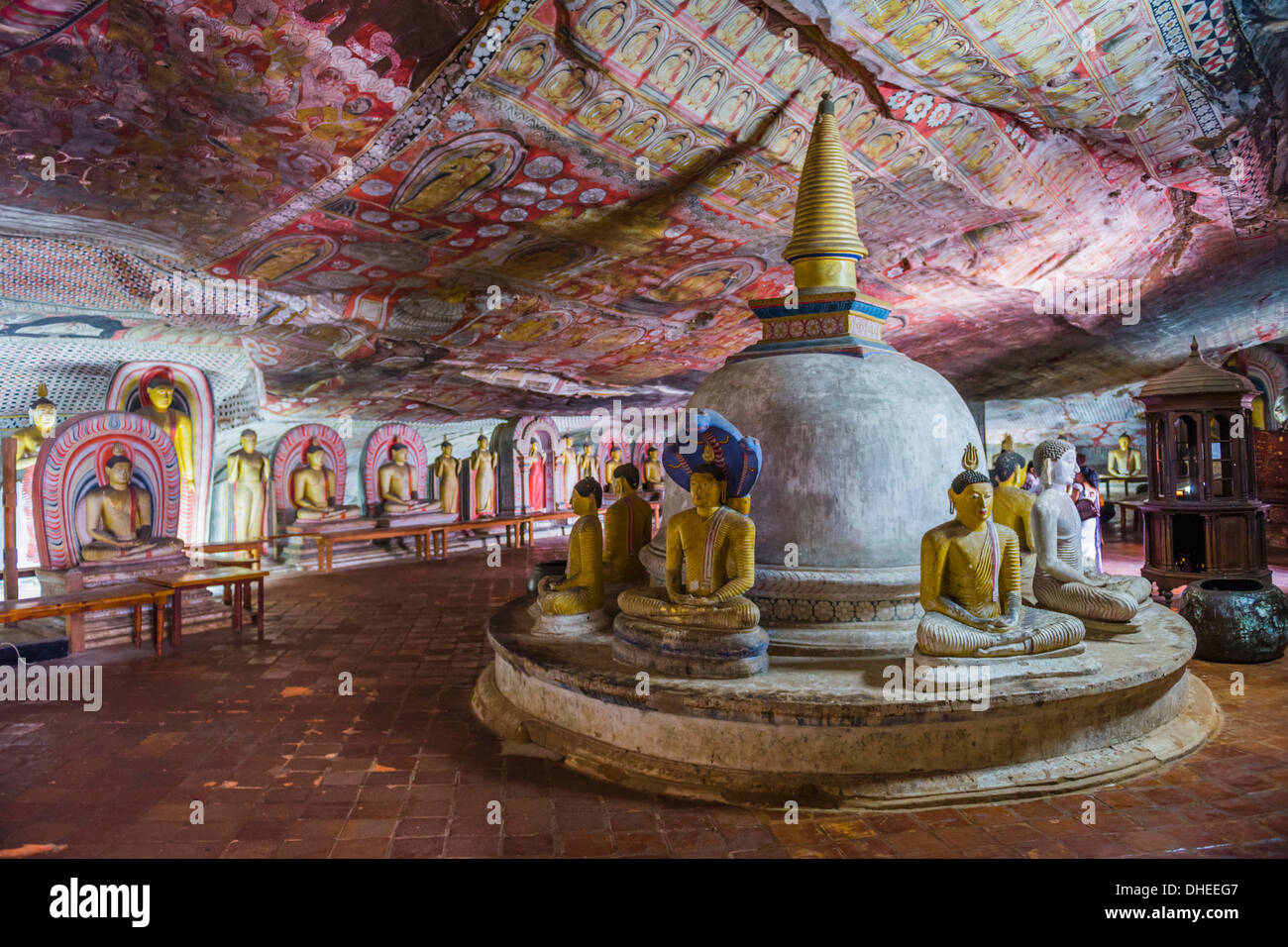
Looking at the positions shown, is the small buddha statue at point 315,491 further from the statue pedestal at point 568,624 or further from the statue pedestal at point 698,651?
the statue pedestal at point 698,651

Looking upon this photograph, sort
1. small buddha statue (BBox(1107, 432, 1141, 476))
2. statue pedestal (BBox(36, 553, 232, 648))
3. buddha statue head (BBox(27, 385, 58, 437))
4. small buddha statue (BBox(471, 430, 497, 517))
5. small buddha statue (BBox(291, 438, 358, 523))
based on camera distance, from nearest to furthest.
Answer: statue pedestal (BBox(36, 553, 232, 648))
buddha statue head (BBox(27, 385, 58, 437))
small buddha statue (BBox(291, 438, 358, 523))
small buddha statue (BBox(471, 430, 497, 517))
small buddha statue (BBox(1107, 432, 1141, 476))

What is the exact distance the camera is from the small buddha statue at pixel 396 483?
561 inches

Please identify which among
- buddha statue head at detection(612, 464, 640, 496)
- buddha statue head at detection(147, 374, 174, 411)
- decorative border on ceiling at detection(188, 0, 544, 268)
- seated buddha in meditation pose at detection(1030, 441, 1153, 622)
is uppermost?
decorative border on ceiling at detection(188, 0, 544, 268)

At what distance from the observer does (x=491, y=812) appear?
149 inches

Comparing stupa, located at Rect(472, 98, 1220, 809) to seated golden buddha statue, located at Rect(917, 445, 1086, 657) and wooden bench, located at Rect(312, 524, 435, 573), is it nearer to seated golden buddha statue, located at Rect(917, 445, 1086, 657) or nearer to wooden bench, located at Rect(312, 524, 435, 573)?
seated golden buddha statue, located at Rect(917, 445, 1086, 657)

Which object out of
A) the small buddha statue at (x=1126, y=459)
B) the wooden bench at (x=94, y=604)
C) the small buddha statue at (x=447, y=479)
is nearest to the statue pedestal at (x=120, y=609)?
the wooden bench at (x=94, y=604)

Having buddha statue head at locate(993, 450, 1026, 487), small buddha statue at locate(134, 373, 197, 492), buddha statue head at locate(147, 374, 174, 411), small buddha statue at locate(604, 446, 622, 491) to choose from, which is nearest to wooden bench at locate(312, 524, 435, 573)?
small buddha statue at locate(134, 373, 197, 492)

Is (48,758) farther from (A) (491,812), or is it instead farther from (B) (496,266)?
(B) (496,266)

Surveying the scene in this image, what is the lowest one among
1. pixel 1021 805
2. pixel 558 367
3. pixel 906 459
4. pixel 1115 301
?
pixel 1021 805

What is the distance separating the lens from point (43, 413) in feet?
30.0

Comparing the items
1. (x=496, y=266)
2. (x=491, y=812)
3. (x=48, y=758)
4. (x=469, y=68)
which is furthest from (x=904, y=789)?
(x=496, y=266)

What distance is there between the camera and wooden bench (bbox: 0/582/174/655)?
21.3 feet

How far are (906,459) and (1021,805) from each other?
7.58 feet

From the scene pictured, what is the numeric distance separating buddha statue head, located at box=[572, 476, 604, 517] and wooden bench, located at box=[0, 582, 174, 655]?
419 cm
